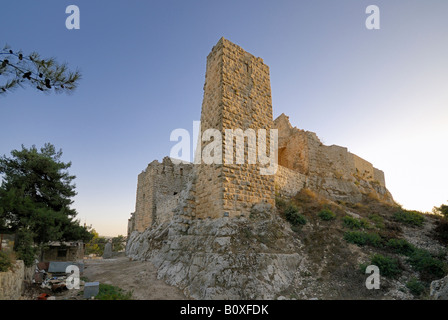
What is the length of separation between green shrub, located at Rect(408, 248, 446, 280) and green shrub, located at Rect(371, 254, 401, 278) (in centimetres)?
55

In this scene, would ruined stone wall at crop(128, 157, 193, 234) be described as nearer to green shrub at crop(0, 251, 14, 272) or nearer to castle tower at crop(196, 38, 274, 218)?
castle tower at crop(196, 38, 274, 218)

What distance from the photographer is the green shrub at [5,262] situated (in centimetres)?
617

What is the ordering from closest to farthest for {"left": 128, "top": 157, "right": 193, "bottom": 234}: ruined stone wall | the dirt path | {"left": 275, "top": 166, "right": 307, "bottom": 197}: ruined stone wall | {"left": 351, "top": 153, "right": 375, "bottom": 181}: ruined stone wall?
the dirt path → {"left": 275, "top": 166, "right": 307, "bottom": 197}: ruined stone wall → {"left": 351, "top": 153, "right": 375, "bottom": 181}: ruined stone wall → {"left": 128, "top": 157, "right": 193, "bottom": 234}: ruined stone wall

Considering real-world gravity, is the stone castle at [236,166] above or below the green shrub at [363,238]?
above

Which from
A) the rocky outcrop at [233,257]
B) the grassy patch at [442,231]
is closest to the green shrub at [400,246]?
the grassy patch at [442,231]

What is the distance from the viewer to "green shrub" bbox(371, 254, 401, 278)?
23.6 ft

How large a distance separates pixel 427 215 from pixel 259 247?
1034 centimetres

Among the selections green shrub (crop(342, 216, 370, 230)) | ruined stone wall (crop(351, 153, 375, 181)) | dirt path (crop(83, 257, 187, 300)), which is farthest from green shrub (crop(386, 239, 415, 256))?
ruined stone wall (crop(351, 153, 375, 181))

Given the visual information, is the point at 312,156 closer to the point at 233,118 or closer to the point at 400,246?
the point at 400,246

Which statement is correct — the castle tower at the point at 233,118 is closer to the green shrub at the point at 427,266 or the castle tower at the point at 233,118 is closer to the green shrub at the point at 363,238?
the green shrub at the point at 363,238

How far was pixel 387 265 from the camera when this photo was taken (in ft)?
24.1

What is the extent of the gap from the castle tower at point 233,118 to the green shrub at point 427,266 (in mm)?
4964
